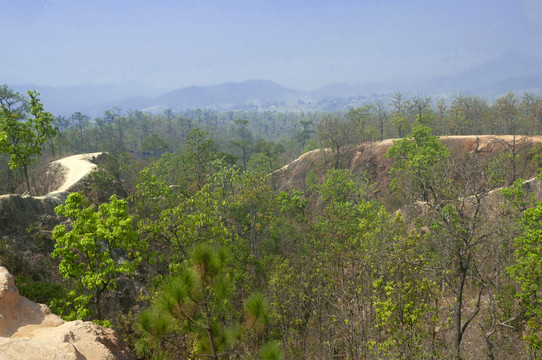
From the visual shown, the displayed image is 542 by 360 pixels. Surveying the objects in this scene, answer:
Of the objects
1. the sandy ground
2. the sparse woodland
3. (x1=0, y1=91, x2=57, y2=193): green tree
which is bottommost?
the sparse woodland

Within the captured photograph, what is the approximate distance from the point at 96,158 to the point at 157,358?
46402 millimetres

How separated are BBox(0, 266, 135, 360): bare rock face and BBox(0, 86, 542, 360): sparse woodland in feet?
3.37

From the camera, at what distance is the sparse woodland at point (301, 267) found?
36.3ft

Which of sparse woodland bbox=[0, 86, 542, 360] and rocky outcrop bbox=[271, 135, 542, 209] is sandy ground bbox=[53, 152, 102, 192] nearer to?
sparse woodland bbox=[0, 86, 542, 360]

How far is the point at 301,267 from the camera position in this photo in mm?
26312

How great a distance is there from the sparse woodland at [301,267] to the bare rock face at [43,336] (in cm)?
103

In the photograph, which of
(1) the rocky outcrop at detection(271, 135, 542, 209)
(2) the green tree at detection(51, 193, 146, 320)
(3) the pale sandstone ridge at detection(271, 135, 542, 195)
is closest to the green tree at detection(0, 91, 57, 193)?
(2) the green tree at detection(51, 193, 146, 320)

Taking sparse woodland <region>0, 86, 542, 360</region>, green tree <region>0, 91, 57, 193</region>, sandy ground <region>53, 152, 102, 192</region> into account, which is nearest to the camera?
sparse woodland <region>0, 86, 542, 360</region>

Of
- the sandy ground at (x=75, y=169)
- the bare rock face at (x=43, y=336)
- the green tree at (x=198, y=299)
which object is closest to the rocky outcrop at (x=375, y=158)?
the sandy ground at (x=75, y=169)

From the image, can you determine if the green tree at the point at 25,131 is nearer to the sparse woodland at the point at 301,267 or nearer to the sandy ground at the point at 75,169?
the sparse woodland at the point at 301,267

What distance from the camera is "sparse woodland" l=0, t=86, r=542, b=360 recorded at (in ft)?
36.3

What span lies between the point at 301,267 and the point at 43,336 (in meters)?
18.7

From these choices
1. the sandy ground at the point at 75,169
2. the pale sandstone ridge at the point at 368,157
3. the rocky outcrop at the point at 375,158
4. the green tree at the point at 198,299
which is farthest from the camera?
the pale sandstone ridge at the point at 368,157

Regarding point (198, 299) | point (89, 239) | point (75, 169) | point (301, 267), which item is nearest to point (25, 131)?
point (75, 169)
